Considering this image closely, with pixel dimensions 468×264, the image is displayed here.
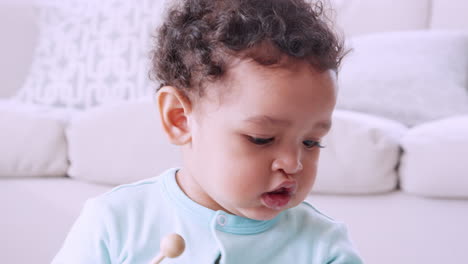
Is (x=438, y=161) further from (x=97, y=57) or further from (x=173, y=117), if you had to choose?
(x=97, y=57)

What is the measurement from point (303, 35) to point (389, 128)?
1.78ft

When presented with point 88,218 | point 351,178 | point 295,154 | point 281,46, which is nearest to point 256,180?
point 295,154

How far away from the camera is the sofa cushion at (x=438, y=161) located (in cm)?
106

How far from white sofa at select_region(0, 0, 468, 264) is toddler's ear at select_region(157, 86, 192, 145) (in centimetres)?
47

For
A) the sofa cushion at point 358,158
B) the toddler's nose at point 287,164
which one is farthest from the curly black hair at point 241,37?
the sofa cushion at point 358,158

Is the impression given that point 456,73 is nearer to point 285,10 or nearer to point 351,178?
point 351,178

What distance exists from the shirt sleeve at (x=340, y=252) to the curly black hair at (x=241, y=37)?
0.24 m

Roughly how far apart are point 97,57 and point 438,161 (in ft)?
3.59

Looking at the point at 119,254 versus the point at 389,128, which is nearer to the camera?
the point at 119,254

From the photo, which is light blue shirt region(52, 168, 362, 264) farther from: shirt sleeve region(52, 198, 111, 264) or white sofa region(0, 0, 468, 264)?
white sofa region(0, 0, 468, 264)

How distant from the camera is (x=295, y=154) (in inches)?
26.5

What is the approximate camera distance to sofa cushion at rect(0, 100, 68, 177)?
142cm

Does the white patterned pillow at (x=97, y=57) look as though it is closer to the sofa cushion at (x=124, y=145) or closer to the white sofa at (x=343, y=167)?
the white sofa at (x=343, y=167)

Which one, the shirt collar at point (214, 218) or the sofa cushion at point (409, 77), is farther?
the sofa cushion at point (409, 77)
